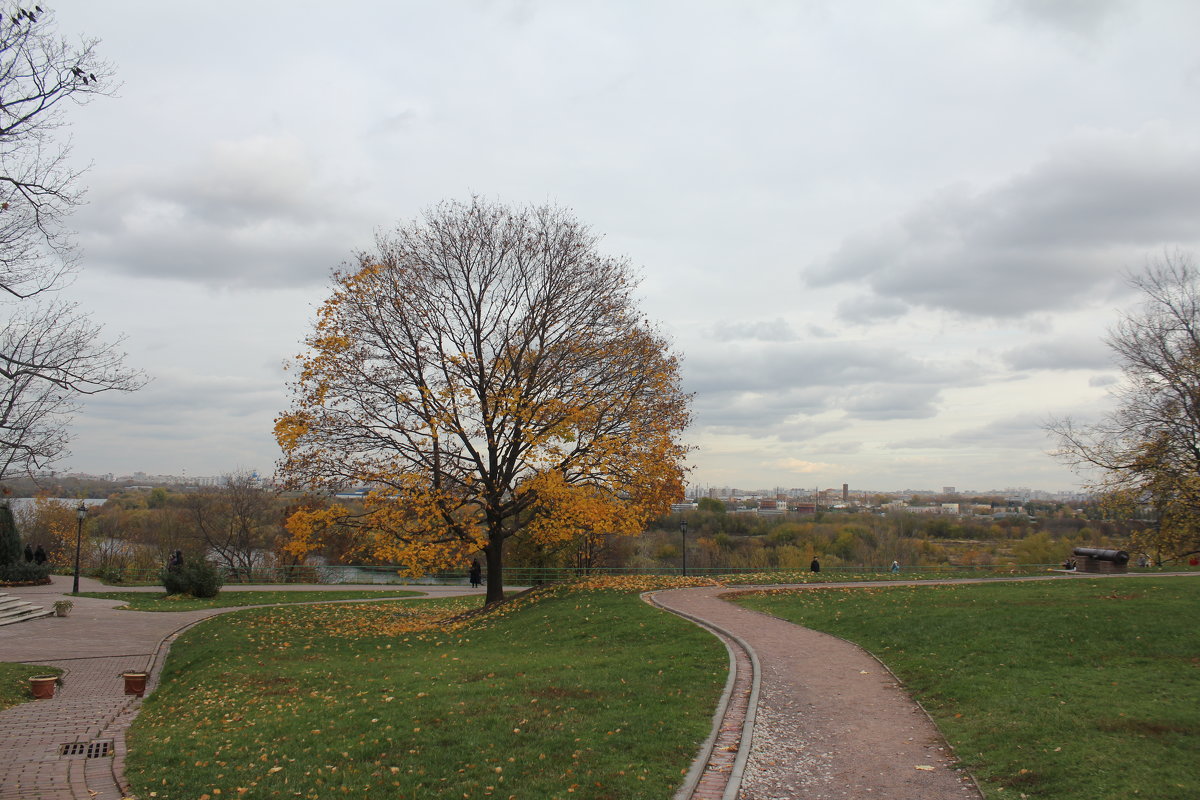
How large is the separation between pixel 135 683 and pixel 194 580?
49.5 feet

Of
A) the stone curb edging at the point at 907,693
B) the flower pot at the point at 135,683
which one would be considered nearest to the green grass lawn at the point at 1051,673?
the stone curb edging at the point at 907,693

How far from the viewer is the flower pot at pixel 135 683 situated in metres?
13.4

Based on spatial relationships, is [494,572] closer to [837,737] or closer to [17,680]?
[17,680]

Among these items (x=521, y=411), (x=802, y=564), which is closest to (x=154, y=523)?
(x=802, y=564)

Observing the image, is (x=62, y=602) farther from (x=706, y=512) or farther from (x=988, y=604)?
(x=706, y=512)

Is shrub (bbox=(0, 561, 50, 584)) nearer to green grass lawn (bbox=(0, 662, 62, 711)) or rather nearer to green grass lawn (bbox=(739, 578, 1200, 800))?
green grass lawn (bbox=(0, 662, 62, 711))

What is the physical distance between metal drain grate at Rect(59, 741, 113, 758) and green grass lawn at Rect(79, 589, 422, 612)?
54.3ft

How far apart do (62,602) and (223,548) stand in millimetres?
26876

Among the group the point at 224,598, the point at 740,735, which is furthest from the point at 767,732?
the point at 224,598

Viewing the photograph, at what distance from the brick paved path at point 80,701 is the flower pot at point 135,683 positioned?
21 centimetres

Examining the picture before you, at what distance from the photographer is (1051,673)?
10336mm

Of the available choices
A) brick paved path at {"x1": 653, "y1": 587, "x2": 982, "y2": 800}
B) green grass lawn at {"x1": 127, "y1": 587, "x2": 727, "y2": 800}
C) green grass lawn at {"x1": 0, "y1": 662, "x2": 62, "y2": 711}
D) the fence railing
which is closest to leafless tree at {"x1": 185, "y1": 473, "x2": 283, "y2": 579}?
the fence railing

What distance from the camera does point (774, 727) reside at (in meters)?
8.38

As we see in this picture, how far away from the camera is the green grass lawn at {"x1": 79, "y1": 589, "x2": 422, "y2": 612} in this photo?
81.9ft
